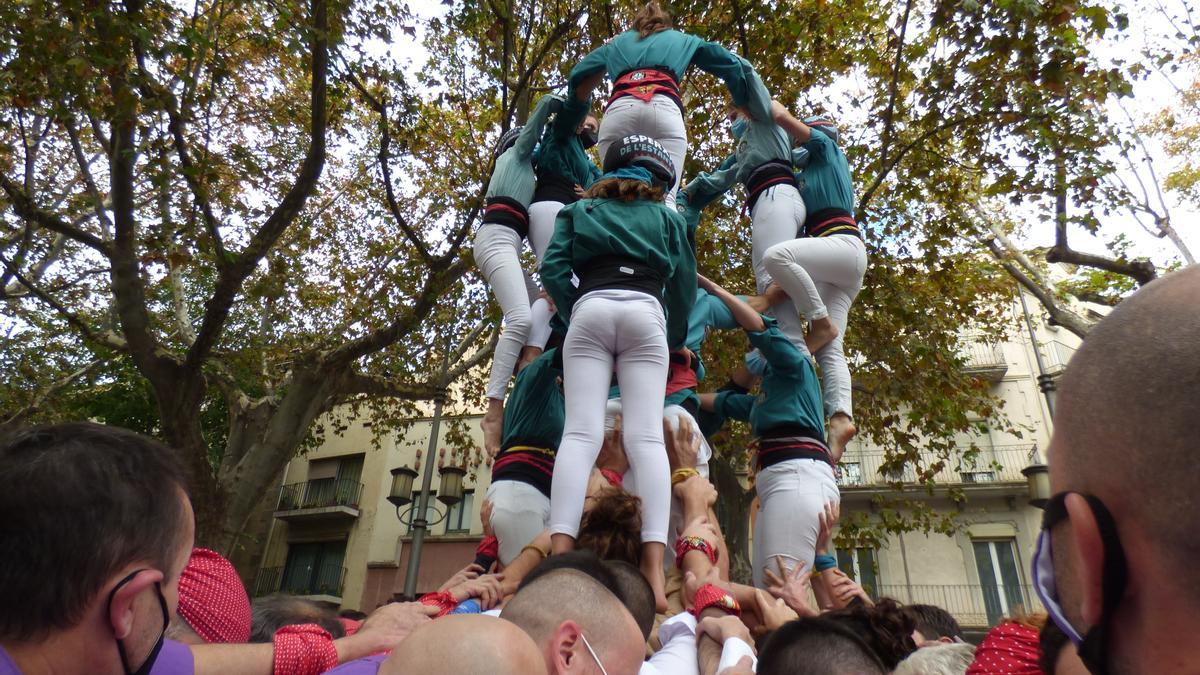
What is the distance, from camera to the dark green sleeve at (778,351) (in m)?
4.71

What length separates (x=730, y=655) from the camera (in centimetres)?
246

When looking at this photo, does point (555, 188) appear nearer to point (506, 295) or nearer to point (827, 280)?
point (506, 295)

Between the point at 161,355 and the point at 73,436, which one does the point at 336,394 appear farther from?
the point at 73,436

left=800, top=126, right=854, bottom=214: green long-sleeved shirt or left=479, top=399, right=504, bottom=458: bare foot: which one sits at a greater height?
left=800, top=126, right=854, bottom=214: green long-sleeved shirt

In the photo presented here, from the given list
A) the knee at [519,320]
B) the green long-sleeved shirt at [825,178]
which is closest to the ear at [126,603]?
the knee at [519,320]

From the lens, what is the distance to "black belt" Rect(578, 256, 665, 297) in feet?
12.7

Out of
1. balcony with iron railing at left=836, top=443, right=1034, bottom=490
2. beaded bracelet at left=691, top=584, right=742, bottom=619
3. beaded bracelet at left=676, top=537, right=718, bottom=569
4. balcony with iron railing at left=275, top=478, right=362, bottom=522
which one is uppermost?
balcony with iron railing at left=836, top=443, right=1034, bottom=490

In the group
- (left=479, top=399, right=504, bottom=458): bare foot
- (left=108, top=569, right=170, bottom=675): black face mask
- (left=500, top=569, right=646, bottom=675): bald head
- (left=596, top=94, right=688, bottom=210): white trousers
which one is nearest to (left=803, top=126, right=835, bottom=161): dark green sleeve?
(left=596, top=94, right=688, bottom=210): white trousers

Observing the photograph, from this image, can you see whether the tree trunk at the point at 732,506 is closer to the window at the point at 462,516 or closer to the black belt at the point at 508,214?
the black belt at the point at 508,214

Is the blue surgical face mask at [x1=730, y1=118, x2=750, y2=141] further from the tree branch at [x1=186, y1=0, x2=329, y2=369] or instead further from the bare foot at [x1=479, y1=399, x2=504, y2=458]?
the tree branch at [x1=186, y1=0, x2=329, y2=369]

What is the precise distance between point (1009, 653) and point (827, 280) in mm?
3769

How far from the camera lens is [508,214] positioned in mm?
5668

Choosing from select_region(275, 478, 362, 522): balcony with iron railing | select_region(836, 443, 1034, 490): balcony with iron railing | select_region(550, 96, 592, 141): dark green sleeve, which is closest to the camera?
select_region(550, 96, 592, 141): dark green sleeve

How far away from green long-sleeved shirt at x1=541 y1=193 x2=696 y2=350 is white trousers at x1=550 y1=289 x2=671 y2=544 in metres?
0.22
